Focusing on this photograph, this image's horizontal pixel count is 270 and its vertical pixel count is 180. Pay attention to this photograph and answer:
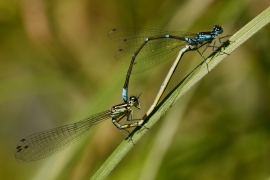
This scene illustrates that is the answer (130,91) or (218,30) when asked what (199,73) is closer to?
(218,30)

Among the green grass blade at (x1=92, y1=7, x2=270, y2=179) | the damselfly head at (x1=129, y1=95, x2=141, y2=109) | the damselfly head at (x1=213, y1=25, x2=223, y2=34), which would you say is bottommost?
the green grass blade at (x1=92, y1=7, x2=270, y2=179)

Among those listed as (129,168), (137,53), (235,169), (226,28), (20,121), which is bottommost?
(235,169)

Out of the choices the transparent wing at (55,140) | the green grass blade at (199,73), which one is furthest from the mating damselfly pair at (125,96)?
the green grass blade at (199,73)

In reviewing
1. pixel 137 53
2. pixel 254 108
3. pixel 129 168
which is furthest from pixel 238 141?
pixel 137 53

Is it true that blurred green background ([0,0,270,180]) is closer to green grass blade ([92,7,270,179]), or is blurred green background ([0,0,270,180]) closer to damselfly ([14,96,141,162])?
damselfly ([14,96,141,162])

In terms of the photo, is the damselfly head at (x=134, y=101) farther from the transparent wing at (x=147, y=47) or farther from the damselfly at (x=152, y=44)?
the transparent wing at (x=147, y=47)

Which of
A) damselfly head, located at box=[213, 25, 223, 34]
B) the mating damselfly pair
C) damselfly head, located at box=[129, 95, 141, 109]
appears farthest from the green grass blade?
damselfly head, located at box=[129, 95, 141, 109]

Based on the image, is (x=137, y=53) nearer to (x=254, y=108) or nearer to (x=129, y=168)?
(x=129, y=168)
